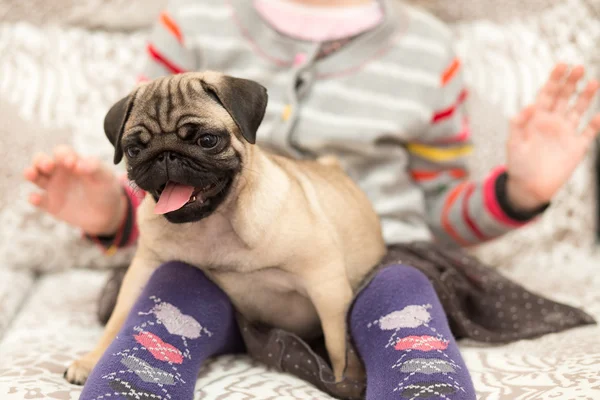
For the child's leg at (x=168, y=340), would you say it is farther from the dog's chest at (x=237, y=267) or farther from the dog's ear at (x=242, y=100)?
the dog's ear at (x=242, y=100)

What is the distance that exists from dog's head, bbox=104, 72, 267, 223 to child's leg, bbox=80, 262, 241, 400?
0.49ft

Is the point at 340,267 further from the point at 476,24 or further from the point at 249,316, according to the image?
the point at 476,24

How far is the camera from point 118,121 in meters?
0.92

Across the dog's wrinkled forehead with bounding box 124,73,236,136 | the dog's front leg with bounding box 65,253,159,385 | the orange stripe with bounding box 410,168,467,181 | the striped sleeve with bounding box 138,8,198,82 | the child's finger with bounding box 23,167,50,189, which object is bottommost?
the dog's front leg with bounding box 65,253,159,385

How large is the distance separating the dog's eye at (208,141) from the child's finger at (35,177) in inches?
15.8

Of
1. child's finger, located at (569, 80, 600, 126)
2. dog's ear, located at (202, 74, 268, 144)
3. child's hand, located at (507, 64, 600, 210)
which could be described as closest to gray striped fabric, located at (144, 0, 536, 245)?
child's hand, located at (507, 64, 600, 210)

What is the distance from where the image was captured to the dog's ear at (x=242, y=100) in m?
0.87

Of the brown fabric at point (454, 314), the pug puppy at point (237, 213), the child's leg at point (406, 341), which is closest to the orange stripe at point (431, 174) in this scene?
the brown fabric at point (454, 314)

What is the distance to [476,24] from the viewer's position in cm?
175

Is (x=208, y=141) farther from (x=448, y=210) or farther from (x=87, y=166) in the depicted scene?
(x=448, y=210)

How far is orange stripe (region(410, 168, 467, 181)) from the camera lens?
4.84 feet

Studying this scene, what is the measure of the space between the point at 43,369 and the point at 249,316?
32cm

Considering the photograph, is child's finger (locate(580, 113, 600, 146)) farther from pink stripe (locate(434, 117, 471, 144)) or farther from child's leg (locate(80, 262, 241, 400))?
child's leg (locate(80, 262, 241, 400))

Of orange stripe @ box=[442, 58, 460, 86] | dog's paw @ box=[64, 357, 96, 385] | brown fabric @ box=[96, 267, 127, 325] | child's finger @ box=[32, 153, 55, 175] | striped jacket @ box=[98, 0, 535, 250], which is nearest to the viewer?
dog's paw @ box=[64, 357, 96, 385]
